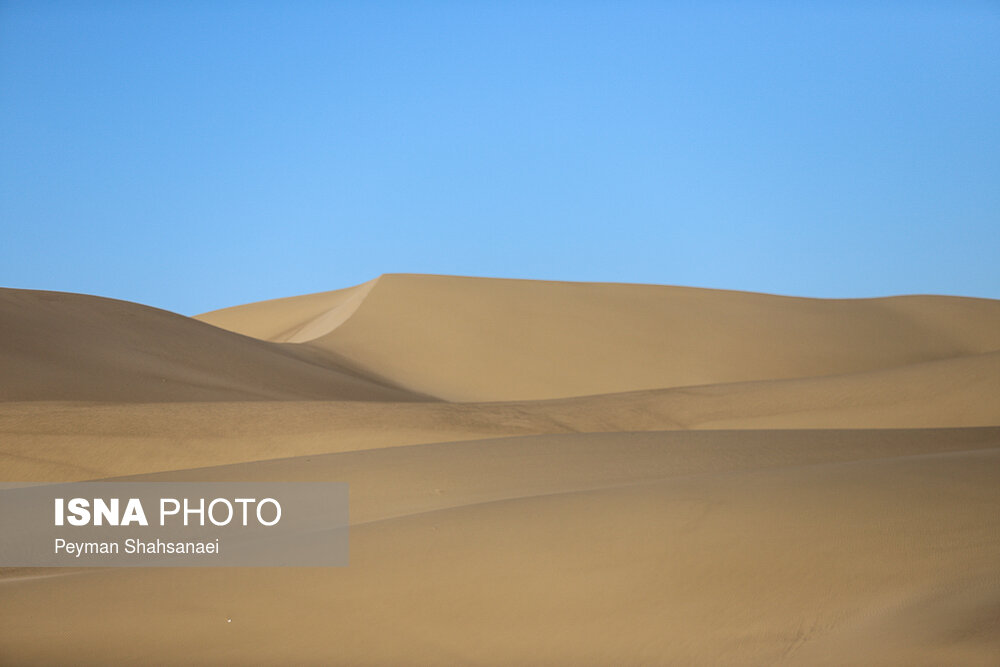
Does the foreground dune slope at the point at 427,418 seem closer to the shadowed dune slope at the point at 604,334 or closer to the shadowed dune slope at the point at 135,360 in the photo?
the shadowed dune slope at the point at 135,360

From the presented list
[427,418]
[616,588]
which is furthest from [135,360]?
[616,588]

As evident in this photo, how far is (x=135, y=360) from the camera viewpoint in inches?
745

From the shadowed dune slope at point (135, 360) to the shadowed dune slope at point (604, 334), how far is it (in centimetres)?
556

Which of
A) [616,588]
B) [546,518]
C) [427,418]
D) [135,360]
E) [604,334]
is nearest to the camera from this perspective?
[616,588]

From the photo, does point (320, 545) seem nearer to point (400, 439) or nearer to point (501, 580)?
point (501, 580)

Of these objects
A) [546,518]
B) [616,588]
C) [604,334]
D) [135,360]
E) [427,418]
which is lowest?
[616,588]

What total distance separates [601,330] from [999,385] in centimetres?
1991

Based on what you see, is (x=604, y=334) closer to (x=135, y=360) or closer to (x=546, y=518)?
(x=135, y=360)

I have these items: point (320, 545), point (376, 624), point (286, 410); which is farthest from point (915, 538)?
point (286, 410)

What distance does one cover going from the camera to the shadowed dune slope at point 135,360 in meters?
16.5

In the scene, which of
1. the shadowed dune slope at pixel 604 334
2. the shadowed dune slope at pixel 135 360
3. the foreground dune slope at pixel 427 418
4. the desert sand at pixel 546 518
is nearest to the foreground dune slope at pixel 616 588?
the desert sand at pixel 546 518

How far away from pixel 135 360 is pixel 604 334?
1752 centimetres

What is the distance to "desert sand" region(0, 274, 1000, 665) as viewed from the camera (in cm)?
457

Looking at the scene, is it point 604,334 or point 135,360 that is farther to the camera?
point 604,334
